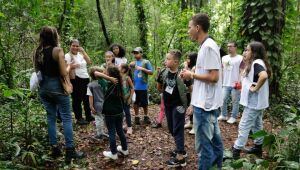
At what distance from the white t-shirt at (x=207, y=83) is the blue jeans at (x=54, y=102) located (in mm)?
2118

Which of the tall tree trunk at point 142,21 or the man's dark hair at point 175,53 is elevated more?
Result: the tall tree trunk at point 142,21

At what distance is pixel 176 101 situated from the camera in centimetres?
474

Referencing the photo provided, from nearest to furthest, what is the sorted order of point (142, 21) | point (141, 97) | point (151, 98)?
point (141, 97)
point (151, 98)
point (142, 21)

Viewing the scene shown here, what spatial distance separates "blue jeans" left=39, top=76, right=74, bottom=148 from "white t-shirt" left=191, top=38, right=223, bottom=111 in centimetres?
212

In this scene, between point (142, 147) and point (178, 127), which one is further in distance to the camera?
point (142, 147)

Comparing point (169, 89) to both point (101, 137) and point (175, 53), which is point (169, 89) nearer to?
point (175, 53)

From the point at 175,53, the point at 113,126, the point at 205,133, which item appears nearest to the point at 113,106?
the point at 113,126

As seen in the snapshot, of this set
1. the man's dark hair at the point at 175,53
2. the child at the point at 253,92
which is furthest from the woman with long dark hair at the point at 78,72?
the child at the point at 253,92

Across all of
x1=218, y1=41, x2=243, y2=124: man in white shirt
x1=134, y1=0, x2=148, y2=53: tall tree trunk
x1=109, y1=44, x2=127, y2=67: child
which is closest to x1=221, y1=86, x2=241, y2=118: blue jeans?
x1=218, y1=41, x2=243, y2=124: man in white shirt

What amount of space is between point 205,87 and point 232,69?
3546mm

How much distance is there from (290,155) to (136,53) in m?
3.81

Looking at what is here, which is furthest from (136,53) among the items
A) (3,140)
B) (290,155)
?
(290,155)

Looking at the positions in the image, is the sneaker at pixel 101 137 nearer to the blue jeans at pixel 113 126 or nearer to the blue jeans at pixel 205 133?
the blue jeans at pixel 113 126

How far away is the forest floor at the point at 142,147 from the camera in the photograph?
4.94 m
